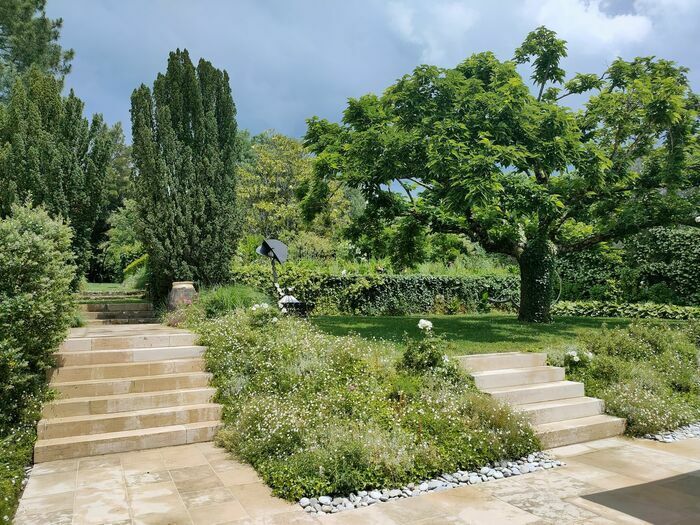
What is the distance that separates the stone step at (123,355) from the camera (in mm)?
6074

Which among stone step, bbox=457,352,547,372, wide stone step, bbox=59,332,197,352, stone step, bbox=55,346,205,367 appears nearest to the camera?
stone step, bbox=55,346,205,367

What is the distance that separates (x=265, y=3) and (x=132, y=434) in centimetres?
699

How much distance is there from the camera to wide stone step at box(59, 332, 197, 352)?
6.31 m

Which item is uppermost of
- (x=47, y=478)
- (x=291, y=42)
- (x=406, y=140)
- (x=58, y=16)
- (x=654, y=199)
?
(x=58, y=16)

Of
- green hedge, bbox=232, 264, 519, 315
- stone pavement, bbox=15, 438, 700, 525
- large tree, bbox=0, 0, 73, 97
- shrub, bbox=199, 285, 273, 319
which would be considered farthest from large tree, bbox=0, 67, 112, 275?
large tree, bbox=0, 0, 73, 97

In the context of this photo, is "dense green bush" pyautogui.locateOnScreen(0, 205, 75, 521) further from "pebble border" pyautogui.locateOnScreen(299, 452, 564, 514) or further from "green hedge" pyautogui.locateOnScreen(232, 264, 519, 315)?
"green hedge" pyautogui.locateOnScreen(232, 264, 519, 315)

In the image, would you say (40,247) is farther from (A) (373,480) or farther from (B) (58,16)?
(B) (58,16)

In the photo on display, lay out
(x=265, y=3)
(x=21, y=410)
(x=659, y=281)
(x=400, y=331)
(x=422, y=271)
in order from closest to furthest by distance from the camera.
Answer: (x=21, y=410)
(x=265, y=3)
(x=400, y=331)
(x=659, y=281)
(x=422, y=271)

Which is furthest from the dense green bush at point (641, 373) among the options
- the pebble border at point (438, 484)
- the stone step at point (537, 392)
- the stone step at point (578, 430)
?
the pebble border at point (438, 484)

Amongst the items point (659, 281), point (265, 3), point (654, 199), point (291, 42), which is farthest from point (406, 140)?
point (659, 281)

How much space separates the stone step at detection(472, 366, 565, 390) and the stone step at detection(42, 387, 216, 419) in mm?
3307

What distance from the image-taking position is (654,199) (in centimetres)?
1015

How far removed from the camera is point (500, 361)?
6.77 m

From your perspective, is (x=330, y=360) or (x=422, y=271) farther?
(x=422, y=271)
